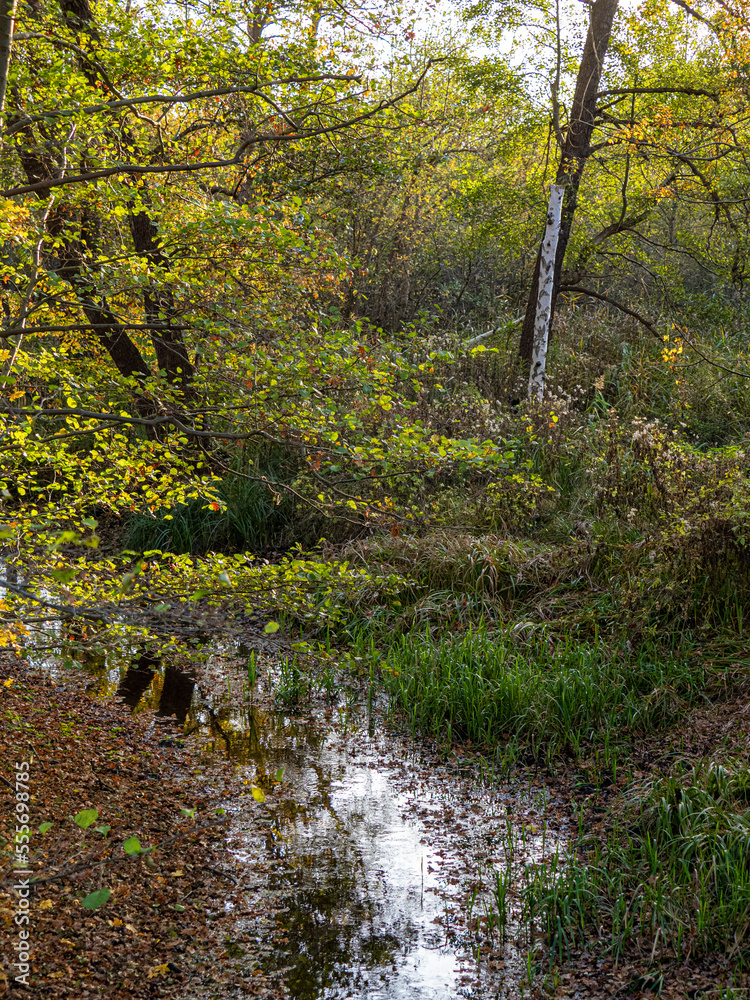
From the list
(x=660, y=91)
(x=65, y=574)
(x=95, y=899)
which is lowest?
(x=95, y=899)

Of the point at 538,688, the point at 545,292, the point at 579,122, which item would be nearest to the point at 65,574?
the point at 538,688

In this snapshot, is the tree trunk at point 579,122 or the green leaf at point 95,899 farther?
the tree trunk at point 579,122

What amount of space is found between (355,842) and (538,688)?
1881mm

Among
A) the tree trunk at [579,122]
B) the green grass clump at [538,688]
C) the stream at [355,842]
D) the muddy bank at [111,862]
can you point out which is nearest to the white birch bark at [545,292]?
the tree trunk at [579,122]

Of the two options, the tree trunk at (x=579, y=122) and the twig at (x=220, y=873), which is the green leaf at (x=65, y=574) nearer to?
the twig at (x=220, y=873)

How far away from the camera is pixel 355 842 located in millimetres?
4781

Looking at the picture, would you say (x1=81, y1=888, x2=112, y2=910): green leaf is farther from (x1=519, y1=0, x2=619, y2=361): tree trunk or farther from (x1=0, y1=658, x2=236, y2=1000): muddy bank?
(x1=519, y1=0, x2=619, y2=361): tree trunk

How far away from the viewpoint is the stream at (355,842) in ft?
12.2

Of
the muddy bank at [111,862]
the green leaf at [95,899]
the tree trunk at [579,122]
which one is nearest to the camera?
the green leaf at [95,899]

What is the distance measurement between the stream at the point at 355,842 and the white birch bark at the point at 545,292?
5.86m

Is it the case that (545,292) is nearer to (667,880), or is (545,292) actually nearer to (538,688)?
(538,688)

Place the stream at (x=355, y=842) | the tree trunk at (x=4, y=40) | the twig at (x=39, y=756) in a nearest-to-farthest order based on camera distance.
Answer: the tree trunk at (x=4, y=40), the stream at (x=355, y=842), the twig at (x=39, y=756)

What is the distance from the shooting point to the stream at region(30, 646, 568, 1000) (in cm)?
372

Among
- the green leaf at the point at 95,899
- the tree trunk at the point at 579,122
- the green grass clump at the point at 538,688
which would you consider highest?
the tree trunk at the point at 579,122
